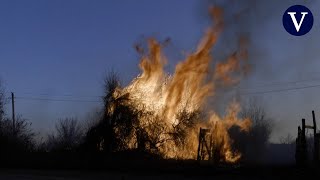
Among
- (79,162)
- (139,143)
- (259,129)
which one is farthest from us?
(259,129)

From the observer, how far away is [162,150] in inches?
1896

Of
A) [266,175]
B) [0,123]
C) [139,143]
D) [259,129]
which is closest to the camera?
[266,175]

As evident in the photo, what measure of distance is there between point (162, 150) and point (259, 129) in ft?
65.1

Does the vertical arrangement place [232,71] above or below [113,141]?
above

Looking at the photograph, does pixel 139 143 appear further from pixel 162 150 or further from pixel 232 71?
pixel 232 71

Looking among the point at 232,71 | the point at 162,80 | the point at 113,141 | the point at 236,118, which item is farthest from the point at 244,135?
the point at 113,141

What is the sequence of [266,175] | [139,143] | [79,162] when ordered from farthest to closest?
[139,143], [79,162], [266,175]

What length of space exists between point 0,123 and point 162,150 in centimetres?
2227

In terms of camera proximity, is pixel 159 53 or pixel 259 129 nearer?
pixel 159 53

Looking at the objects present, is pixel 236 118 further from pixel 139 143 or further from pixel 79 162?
pixel 79 162

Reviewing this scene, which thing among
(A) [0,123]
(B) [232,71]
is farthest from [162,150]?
(A) [0,123]

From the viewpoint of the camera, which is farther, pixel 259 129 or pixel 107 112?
pixel 259 129

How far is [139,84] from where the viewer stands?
1969 inches

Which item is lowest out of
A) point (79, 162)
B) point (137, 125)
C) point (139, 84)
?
point (79, 162)
